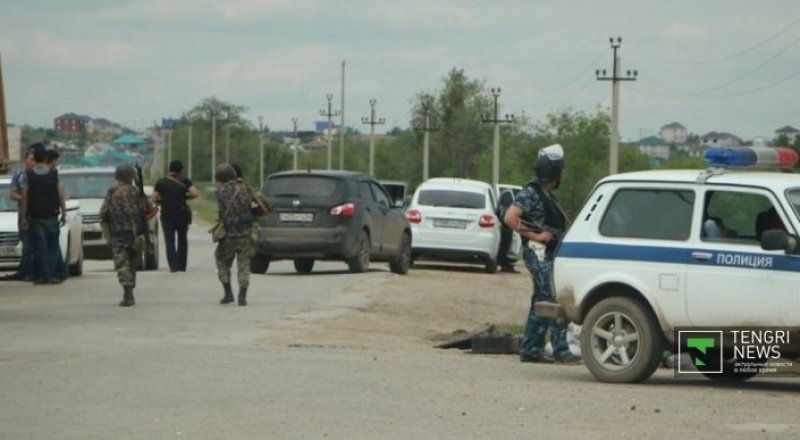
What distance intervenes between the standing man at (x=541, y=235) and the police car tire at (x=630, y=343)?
1.30 m

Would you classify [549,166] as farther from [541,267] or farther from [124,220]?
[124,220]

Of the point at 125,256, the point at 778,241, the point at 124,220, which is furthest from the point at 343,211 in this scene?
the point at 778,241

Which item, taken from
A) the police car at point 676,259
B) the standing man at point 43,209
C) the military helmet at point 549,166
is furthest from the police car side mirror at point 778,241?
the standing man at point 43,209

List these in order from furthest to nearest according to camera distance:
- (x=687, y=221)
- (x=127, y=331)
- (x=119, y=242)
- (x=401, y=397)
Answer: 1. (x=119, y=242)
2. (x=127, y=331)
3. (x=687, y=221)
4. (x=401, y=397)

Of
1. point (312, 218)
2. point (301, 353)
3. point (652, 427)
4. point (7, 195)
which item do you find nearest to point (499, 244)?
point (312, 218)

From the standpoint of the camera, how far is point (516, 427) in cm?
1175

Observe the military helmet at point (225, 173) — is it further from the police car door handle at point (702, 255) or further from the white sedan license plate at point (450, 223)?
the white sedan license plate at point (450, 223)

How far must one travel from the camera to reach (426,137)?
322 feet

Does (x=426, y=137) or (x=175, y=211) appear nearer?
(x=175, y=211)

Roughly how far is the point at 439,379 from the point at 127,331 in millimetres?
5915

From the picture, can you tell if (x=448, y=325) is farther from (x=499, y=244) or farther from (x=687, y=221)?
(x=499, y=244)

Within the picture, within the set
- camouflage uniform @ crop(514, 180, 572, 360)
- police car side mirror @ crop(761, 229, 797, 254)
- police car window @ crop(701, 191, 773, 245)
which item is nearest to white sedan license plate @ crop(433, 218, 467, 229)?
camouflage uniform @ crop(514, 180, 572, 360)

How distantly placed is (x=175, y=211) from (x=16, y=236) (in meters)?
2.96

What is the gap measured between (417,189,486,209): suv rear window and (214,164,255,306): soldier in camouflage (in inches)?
552
